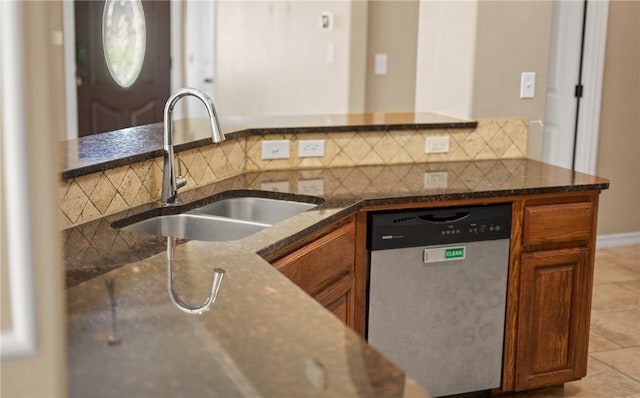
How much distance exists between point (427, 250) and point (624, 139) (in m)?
2.98

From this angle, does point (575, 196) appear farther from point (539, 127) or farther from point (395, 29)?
point (395, 29)

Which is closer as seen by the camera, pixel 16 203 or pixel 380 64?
pixel 16 203

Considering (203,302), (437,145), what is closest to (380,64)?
(437,145)

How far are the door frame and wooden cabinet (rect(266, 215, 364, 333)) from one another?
2939 mm

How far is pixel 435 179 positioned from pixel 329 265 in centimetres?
73

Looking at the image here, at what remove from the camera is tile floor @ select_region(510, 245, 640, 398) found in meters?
3.38

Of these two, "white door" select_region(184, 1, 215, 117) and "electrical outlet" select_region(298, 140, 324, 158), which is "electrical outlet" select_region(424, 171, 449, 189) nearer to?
"electrical outlet" select_region(298, 140, 324, 158)

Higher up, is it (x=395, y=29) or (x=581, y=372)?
(x=395, y=29)

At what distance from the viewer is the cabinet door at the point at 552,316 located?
123 inches

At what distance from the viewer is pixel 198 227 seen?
2590 mm

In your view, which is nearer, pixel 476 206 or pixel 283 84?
pixel 476 206

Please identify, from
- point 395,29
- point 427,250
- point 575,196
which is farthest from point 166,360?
point 395,29

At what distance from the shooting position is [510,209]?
3025 millimetres

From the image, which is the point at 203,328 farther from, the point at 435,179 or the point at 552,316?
the point at 552,316
